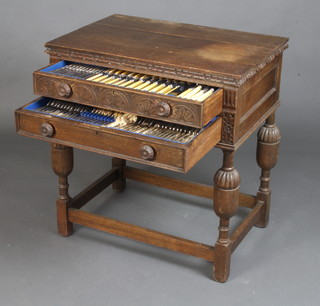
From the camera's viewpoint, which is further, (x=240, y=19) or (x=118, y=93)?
(x=240, y=19)

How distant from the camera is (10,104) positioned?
6211 mm

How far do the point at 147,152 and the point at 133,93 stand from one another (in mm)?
273

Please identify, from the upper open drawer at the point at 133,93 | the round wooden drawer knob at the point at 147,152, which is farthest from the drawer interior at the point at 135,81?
the round wooden drawer knob at the point at 147,152

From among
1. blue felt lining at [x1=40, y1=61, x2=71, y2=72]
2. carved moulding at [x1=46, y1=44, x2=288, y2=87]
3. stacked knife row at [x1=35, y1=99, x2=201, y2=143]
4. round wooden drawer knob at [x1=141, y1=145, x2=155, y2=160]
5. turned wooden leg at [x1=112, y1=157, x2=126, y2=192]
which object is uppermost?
carved moulding at [x1=46, y1=44, x2=288, y2=87]

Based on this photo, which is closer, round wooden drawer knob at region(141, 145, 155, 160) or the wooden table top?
round wooden drawer knob at region(141, 145, 155, 160)

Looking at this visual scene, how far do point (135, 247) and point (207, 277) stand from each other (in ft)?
1.47

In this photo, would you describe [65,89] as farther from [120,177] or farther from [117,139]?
[120,177]

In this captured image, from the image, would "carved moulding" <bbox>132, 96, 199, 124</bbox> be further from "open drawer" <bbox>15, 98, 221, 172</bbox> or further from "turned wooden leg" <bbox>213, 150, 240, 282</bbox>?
"turned wooden leg" <bbox>213, 150, 240, 282</bbox>

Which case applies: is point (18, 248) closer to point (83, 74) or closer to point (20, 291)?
point (20, 291)

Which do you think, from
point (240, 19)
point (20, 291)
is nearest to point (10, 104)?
point (240, 19)

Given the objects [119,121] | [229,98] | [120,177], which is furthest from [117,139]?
[120,177]

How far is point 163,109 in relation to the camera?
3.94m

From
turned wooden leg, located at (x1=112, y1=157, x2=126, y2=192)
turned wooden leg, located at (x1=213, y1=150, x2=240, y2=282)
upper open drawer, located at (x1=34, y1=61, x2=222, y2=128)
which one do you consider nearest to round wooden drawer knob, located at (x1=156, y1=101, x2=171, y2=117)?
upper open drawer, located at (x1=34, y1=61, x2=222, y2=128)

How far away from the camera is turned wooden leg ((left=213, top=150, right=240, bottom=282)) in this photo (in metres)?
4.23
